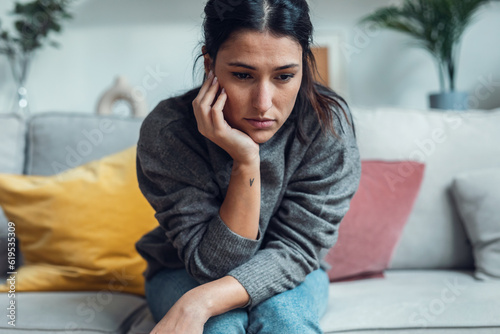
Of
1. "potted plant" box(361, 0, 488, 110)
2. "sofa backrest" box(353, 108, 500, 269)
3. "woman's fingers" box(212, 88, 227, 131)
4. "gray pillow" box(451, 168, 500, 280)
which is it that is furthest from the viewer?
"potted plant" box(361, 0, 488, 110)

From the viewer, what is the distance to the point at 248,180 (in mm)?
998

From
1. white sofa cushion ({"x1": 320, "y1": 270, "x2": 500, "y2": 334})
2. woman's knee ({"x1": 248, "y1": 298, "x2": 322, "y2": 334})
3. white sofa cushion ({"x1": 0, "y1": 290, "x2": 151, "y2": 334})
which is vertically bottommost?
white sofa cushion ({"x1": 320, "y1": 270, "x2": 500, "y2": 334})

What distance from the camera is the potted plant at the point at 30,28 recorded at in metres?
2.38

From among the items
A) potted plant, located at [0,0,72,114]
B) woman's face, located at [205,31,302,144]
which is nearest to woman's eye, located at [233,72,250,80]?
woman's face, located at [205,31,302,144]

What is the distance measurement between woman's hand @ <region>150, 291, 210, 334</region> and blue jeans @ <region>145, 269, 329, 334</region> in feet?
0.14

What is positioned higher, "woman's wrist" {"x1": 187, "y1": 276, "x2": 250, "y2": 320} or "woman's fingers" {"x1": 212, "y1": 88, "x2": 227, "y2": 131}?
"woman's fingers" {"x1": 212, "y1": 88, "x2": 227, "y2": 131}

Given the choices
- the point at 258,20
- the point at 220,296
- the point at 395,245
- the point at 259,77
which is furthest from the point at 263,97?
the point at 395,245

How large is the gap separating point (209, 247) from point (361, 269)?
62 centimetres

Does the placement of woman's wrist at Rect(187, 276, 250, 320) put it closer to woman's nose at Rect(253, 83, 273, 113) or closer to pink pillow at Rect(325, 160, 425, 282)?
woman's nose at Rect(253, 83, 273, 113)

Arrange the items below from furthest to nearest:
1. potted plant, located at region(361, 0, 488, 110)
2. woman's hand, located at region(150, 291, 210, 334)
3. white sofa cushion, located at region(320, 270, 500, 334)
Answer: potted plant, located at region(361, 0, 488, 110) < white sofa cushion, located at region(320, 270, 500, 334) < woman's hand, located at region(150, 291, 210, 334)

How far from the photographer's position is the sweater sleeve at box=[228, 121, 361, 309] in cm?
101

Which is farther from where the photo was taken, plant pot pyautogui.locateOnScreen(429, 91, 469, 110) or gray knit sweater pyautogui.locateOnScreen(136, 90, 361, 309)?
plant pot pyautogui.locateOnScreen(429, 91, 469, 110)

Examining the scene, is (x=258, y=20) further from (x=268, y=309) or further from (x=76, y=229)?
(x=76, y=229)

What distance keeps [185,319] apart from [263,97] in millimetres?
443
